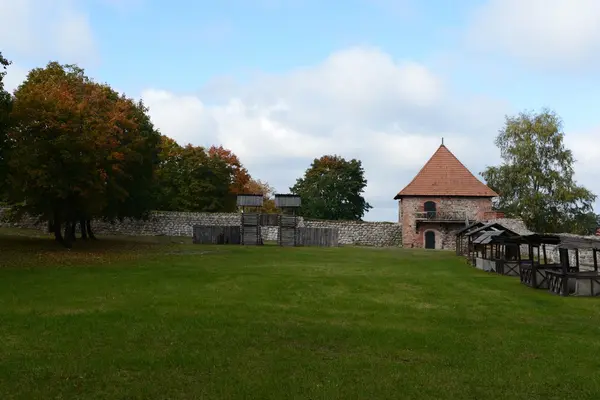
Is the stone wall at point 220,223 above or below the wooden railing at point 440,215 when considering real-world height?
below

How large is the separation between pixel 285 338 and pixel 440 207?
40.9m

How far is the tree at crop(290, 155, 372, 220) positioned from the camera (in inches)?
2650

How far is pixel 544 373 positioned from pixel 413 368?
2.02 meters

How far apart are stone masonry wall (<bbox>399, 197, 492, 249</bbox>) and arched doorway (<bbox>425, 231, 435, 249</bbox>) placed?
270 mm

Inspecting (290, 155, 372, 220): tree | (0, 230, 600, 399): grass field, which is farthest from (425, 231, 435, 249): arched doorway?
(0, 230, 600, 399): grass field

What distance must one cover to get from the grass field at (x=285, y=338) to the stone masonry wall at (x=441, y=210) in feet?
97.8

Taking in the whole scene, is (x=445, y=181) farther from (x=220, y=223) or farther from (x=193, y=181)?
(x=193, y=181)

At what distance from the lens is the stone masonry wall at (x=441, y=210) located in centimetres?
4872

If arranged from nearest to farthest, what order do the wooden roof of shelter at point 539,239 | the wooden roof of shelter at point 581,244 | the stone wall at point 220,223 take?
the wooden roof of shelter at point 581,244 → the wooden roof of shelter at point 539,239 → the stone wall at point 220,223

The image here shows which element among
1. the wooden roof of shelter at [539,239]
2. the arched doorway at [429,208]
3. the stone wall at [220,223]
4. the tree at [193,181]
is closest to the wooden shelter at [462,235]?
the arched doorway at [429,208]

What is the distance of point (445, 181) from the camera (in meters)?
50.3

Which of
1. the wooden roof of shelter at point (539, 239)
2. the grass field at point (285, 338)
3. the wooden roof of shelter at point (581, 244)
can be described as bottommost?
the grass field at point (285, 338)

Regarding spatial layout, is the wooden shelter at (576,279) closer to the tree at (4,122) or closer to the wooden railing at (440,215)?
the tree at (4,122)

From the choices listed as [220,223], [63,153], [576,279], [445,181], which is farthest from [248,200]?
[576,279]
